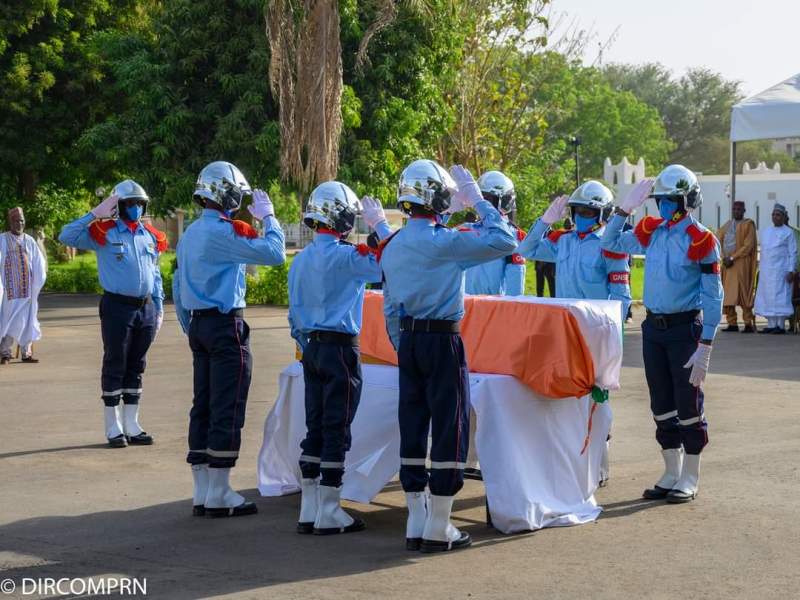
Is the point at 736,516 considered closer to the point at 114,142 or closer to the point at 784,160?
the point at 114,142

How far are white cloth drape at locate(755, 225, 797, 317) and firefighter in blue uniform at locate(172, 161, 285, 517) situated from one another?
577 inches

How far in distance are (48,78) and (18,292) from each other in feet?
52.0

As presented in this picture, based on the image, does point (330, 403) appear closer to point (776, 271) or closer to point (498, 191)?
point (498, 191)

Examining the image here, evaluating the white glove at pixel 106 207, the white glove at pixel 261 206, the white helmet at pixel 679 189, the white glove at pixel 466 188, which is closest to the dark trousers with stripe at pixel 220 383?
the white glove at pixel 261 206

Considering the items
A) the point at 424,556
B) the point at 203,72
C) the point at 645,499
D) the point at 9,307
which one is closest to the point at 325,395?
the point at 424,556

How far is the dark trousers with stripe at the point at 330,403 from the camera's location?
26.8ft

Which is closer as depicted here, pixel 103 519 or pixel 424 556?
pixel 424 556

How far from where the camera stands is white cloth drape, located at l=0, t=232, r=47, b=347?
17781mm

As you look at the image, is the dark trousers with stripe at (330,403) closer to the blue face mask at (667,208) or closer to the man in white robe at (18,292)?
the blue face mask at (667,208)

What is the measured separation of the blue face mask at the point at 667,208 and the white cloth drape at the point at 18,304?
11.0m

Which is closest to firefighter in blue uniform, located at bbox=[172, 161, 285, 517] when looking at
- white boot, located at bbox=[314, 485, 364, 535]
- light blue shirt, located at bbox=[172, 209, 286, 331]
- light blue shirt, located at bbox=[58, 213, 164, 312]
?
light blue shirt, located at bbox=[172, 209, 286, 331]

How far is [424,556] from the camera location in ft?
25.0

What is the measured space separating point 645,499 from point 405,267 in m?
2.76

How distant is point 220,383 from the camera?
869 centimetres
